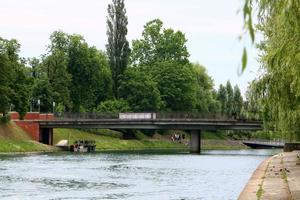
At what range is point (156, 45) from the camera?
481ft

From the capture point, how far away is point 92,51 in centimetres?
13862

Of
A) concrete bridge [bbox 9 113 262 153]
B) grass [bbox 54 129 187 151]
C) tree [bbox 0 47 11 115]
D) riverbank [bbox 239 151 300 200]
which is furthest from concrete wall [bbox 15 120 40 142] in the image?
riverbank [bbox 239 151 300 200]

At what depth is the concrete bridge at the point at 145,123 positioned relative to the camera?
10638cm

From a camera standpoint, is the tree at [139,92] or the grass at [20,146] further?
the tree at [139,92]

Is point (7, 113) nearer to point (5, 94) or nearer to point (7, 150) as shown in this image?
point (5, 94)

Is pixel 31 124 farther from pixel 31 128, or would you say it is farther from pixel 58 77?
pixel 58 77

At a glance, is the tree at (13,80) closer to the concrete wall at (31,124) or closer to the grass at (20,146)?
the concrete wall at (31,124)

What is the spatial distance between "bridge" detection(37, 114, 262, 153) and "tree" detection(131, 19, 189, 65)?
114 ft

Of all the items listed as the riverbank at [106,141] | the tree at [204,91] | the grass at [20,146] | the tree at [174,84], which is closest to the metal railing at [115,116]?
the riverbank at [106,141]

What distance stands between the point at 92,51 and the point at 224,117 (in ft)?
129

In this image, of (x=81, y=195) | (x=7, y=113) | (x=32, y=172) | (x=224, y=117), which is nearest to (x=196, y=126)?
(x=224, y=117)

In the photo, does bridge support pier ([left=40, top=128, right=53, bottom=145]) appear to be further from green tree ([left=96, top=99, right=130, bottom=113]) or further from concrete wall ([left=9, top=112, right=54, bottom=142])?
green tree ([left=96, top=99, right=130, bottom=113])

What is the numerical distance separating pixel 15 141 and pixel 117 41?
43.1 meters

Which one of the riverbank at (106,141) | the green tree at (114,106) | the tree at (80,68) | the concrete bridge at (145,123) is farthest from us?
the tree at (80,68)
